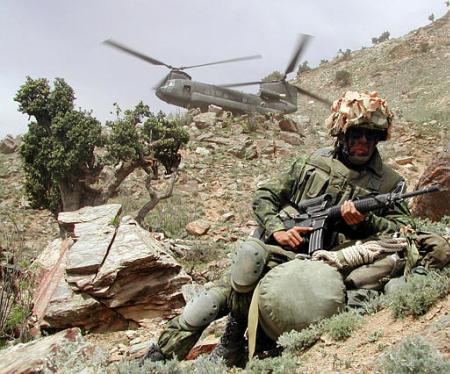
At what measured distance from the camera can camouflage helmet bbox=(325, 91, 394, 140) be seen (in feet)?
15.6

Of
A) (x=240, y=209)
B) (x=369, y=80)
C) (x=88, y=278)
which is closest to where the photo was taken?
(x=88, y=278)

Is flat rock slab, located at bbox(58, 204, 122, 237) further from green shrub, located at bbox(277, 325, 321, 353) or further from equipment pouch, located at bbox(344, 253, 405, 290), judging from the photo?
green shrub, located at bbox(277, 325, 321, 353)

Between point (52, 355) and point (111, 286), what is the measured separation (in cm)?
447

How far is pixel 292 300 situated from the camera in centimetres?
381

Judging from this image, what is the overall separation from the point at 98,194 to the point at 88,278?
26.4ft

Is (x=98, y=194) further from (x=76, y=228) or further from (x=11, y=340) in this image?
(x=11, y=340)

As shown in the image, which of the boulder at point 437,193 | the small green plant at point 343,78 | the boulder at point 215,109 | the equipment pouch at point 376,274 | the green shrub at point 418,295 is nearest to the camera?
the green shrub at point 418,295

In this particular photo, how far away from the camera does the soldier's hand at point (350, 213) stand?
14.3ft

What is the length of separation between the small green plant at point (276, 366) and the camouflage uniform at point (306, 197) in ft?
2.89

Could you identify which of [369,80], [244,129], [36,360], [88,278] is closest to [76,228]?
[88,278]

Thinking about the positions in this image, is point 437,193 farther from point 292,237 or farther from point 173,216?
point 173,216

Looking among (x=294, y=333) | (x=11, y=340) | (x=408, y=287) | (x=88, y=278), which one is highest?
(x=408, y=287)

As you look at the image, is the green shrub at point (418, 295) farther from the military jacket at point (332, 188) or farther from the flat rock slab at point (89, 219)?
the flat rock slab at point (89, 219)

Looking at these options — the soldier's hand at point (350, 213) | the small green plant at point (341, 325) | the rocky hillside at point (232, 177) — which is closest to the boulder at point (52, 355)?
the small green plant at point (341, 325)
